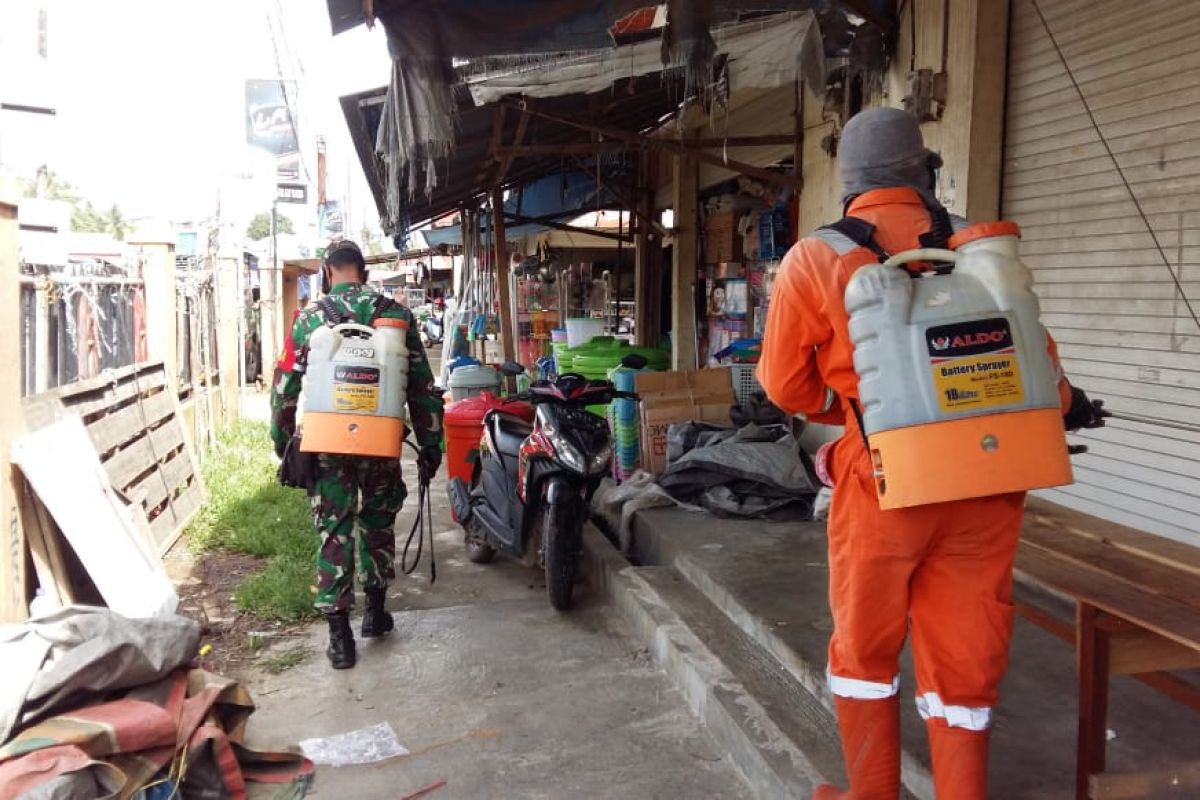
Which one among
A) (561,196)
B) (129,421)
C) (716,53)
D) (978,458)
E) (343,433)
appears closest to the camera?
(978,458)

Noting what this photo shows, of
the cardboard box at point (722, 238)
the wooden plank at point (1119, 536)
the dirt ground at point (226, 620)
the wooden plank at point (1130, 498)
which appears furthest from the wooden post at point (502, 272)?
the wooden plank at point (1119, 536)

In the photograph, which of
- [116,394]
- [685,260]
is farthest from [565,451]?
[685,260]

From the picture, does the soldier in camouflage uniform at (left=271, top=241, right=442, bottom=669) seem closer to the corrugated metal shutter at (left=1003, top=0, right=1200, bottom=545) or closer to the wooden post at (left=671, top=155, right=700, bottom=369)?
the corrugated metal shutter at (left=1003, top=0, right=1200, bottom=545)

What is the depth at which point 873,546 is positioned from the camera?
2062mm

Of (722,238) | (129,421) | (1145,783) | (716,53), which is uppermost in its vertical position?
(716,53)

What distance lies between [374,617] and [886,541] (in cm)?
286

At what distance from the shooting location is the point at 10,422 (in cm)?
383

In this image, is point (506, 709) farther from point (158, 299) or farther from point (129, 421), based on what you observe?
point (158, 299)

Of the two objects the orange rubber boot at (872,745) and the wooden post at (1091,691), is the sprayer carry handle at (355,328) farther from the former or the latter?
the wooden post at (1091,691)

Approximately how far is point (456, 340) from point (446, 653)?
25.0ft

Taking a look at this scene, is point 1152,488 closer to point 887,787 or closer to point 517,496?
point 887,787

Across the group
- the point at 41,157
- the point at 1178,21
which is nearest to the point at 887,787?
the point at 1178,21

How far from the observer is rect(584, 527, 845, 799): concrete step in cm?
271

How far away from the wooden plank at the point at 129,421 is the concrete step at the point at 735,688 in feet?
9.97
